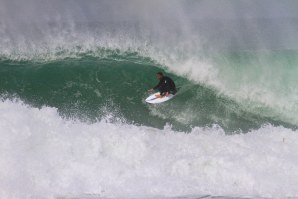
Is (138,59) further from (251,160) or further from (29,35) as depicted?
(251,160)

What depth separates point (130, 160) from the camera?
1299cm

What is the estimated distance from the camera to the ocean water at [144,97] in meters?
12.5

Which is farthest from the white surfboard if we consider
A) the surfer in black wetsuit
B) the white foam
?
the white foam

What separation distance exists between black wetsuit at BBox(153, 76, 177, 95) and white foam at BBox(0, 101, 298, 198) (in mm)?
1356

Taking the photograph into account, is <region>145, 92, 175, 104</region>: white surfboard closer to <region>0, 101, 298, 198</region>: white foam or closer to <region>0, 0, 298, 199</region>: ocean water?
<region>0, 0, 298, 199</region>: ocean water

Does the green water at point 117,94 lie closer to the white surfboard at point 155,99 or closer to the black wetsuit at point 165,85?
the white surfboard at point 155,99

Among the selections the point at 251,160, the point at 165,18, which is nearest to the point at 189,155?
the point at 251,160

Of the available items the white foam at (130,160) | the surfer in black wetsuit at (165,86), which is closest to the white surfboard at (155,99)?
the surfer in black wetsuit at (165,86)

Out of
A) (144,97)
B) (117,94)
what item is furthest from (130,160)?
(117,94)

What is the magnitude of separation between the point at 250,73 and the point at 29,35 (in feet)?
27.1

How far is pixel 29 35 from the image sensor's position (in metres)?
15.6

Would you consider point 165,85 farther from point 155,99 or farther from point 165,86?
point 155,99

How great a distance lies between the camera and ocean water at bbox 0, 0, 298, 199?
1245 cm

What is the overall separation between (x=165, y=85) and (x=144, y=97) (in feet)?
3.33
